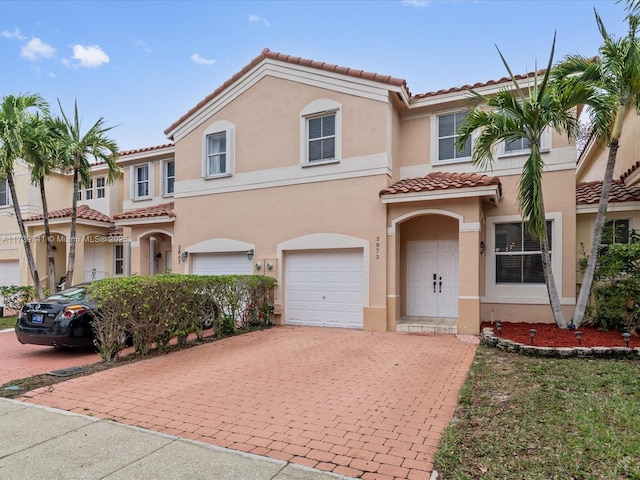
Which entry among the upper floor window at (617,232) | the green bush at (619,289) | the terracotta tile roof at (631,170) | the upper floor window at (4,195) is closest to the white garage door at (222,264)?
the green bush at (619,289)

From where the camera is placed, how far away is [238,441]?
4.31 meters

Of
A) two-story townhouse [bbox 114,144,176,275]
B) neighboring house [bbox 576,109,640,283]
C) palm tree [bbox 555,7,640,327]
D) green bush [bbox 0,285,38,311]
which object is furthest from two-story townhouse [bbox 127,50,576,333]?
green bush [bbox 0,285,38,311]

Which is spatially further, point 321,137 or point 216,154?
point 216,154

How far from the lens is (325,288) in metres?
12.1

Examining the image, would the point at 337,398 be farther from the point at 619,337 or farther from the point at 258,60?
the point at 258,60

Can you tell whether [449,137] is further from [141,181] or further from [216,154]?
[141,181]

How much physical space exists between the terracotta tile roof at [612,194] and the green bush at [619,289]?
1365 millimetres

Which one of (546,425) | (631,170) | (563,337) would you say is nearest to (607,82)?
(631,170)

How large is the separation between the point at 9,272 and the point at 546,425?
23901 mm

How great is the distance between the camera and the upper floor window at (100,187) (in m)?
19.4

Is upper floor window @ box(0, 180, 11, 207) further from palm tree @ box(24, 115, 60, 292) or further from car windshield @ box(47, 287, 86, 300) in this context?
car windshield @ box(47, 287, 86, 300)

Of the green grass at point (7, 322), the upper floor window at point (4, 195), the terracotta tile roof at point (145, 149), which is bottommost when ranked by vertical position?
the green grass at point (7, 322)

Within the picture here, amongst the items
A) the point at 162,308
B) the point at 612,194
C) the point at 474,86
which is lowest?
the point at 162,308

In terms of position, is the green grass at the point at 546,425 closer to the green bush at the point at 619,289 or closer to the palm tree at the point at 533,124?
the green bush at the point at 619,289
